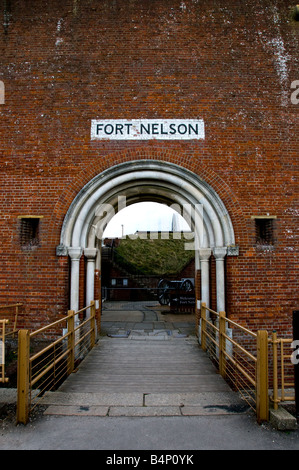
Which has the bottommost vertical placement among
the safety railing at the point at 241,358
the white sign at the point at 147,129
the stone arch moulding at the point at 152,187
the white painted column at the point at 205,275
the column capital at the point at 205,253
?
the safety railing at the point at 241,358

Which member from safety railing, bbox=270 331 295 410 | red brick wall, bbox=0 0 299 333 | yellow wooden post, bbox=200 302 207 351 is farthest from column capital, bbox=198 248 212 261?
safety railing, bbox=270 331 295 410

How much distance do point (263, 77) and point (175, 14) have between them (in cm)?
248

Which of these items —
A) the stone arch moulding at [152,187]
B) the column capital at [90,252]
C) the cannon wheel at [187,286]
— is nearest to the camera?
the stone arch moulding at [152,187]

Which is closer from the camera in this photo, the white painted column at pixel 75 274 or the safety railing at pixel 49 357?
the safety railing at pixel 49 357

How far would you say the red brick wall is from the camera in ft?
20.8

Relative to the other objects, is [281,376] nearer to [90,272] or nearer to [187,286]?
[90,272]

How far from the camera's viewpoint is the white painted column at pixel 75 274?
6336 millimetres

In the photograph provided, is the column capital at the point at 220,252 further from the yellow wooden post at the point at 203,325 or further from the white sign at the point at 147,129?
the white sign at the point at 147,129

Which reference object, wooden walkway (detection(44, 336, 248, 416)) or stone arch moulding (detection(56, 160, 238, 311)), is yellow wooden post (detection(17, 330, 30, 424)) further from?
stone arch moulding (detection(56, 160, 238, 311))

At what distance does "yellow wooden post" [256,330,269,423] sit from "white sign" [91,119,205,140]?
4585 mm

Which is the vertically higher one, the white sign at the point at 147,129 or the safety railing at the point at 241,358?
the white sign at the point at 147,129

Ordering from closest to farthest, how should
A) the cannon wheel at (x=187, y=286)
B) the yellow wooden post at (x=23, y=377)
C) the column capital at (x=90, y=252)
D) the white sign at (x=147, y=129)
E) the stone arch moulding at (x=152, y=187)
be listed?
the yellow wooden post at (x=23, y=377) → the stone arch moulding at (x=152, y=187) → the white sign at (x=147, y=129) → the column capital at (x=90, y=252) → the cannon wheel at (x=187, y=286)

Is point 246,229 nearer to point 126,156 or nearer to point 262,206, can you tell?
point 262,206

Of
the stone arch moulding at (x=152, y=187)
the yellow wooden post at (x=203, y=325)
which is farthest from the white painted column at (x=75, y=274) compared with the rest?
the yellow wooden post at (x=203, y=325)
